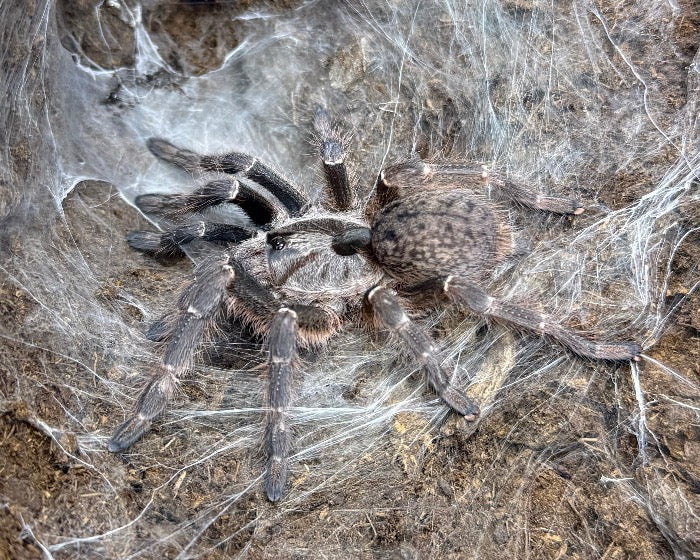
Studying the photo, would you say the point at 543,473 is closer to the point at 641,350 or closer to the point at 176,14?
the point at 641,350

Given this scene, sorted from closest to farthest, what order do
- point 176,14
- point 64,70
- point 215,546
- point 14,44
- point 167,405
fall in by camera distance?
point 215,546
point 167,405
point 14,44
point 64,70
point 176,14

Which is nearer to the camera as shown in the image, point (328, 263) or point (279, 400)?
point (279, 400)

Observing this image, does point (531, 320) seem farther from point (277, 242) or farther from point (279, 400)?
point (277, 242)

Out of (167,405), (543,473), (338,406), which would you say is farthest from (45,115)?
(543,473)

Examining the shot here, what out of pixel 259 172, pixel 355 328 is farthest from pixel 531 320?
pixel 259 172

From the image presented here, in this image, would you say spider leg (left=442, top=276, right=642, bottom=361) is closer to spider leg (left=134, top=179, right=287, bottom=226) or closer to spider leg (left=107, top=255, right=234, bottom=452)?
spider leg (left=107, top=255, right=234, bottom=452)
